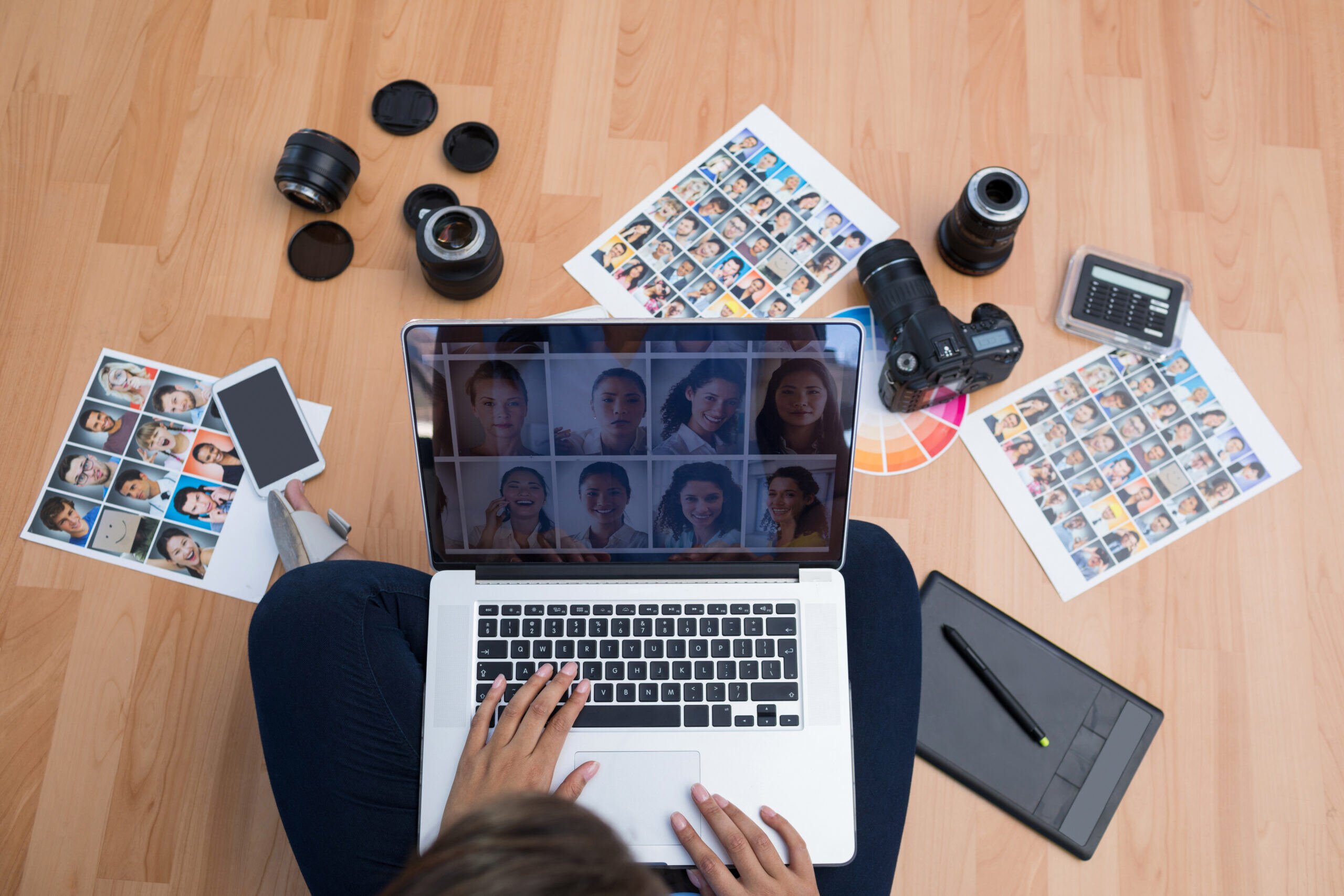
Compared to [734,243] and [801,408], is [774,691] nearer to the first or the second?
[801,408]

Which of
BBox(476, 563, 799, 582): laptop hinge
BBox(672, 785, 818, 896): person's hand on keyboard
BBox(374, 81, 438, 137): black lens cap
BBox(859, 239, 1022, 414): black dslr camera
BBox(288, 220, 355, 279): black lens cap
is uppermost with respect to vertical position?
BBox(374, 81, 438, 137): black lens cap

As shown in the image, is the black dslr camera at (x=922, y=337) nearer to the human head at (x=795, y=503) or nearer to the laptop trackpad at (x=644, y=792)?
the human head at (x=795, y=503)

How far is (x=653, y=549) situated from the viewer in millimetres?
808

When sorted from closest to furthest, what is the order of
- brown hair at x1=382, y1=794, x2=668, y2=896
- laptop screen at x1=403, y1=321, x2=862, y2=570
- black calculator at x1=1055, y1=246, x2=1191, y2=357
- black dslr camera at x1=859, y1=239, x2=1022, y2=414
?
brown hair at x1=382, y1=794, x2=668, y2=896, laptop screen at x1=403, y1=321, x2=862, y2=570, black dslr camera at x1=859, y1=239, x2=1022, y2=414, black calculator at x1=1055, y1=246, x2=1191, y2=357

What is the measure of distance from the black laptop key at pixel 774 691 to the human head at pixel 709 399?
225 mm

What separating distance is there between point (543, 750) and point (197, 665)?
1.54 feet

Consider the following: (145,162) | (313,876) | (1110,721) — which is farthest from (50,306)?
(1110,721)

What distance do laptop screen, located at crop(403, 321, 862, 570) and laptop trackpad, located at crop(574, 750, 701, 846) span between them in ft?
0.58

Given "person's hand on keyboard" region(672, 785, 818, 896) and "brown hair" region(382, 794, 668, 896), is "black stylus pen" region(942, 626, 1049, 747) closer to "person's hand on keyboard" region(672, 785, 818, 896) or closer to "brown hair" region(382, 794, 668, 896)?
"person's hand on keyboard" region(672, 785, 818, 896)

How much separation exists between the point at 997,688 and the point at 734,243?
60 centimetres

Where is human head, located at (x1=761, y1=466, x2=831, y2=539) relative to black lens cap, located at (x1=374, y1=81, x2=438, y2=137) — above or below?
below

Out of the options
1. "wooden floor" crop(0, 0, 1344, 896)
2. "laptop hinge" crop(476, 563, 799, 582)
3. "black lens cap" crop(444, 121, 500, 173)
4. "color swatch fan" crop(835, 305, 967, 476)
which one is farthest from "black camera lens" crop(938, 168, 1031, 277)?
"black lens cap" crop(444, 121, 500, 173)

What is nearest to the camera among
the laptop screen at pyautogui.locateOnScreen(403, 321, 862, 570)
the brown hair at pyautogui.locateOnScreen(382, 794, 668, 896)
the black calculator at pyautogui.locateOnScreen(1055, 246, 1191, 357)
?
the brown hair at pyautogui.locateOnScreen(382, 794, 668, 896)

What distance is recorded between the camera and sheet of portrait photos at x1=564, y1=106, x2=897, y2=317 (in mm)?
1062
